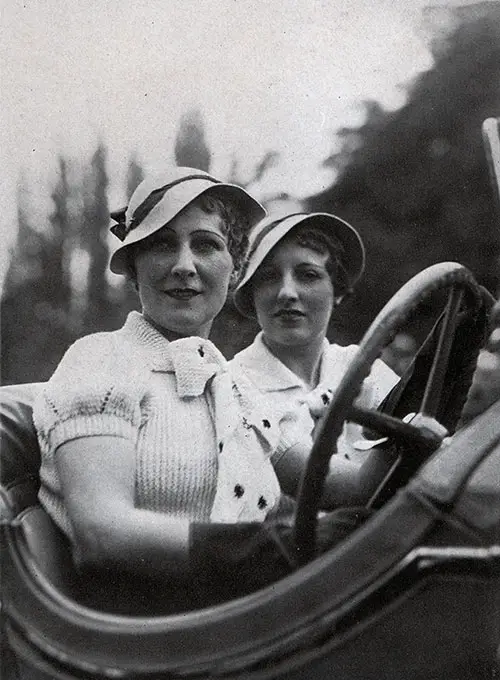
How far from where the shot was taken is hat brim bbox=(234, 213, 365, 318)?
1954 millimetres

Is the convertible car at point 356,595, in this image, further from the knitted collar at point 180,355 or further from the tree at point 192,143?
the tree at point 192,143

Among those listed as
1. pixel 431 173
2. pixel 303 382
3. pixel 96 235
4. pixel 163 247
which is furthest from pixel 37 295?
pixel 431 173

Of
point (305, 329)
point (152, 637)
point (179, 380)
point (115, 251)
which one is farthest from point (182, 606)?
point (115, 251)

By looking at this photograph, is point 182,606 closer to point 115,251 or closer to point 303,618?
point 303,618

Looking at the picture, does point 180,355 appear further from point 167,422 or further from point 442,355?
point 442,355

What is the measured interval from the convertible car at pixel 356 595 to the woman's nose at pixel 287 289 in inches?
12.3

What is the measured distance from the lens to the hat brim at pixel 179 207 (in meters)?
1.93

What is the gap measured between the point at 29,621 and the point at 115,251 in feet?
2.76

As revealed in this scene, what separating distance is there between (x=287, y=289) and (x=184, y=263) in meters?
0.24

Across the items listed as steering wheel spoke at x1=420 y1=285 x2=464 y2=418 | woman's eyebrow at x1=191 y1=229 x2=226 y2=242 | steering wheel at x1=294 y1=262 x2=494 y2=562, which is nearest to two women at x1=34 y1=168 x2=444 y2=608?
woman's eyebrow at x1=191 y1=229 x2=226 y2=242

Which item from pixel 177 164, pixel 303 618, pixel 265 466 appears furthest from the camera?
pixel 177 164

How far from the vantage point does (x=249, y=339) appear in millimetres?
1975

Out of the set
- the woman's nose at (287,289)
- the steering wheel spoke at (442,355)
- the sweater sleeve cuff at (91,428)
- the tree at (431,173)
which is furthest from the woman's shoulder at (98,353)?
the steering wheel spoke at (442,355)

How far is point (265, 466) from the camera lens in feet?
6.16
